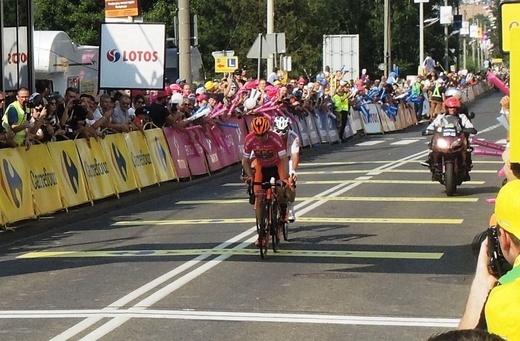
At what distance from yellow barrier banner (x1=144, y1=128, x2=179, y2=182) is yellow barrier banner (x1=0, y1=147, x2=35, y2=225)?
5110 millimetres

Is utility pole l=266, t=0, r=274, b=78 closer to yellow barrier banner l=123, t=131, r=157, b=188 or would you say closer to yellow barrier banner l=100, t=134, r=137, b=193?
yellow barrier banner l=123, t=131, r=157, b=188

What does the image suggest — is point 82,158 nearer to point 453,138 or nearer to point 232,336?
point 453,138

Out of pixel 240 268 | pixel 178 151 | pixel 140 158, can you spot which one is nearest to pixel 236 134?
pixel 178 151

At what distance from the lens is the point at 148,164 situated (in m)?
22.0

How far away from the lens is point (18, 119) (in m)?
17.8

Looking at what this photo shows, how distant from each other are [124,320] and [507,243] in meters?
6.16

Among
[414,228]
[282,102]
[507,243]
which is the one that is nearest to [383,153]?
[282,102]

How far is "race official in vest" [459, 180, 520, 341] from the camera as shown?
3475 mm

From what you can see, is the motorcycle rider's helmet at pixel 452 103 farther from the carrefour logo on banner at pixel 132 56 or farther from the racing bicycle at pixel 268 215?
the racing bicycle at pixel 268 215

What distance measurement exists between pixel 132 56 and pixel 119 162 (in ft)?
10.7

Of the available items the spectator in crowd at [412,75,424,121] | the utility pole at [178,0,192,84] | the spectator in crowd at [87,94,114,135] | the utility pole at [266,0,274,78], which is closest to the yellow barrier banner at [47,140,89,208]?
the spectator in crowd at [87,94,114,135]

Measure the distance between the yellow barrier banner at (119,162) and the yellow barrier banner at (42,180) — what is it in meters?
2.11

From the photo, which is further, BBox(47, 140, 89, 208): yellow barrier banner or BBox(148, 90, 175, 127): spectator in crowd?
BBox(148, 90, 175, 127): spectator in crowd

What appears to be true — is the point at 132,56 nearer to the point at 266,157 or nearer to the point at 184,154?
the point at 184,154
